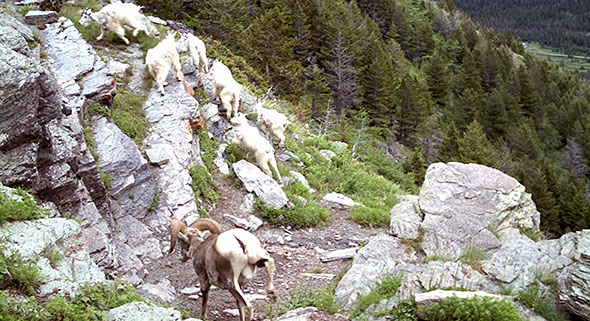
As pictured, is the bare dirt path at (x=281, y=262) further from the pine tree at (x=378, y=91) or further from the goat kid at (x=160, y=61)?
the pine tree at (x=378, y=91)

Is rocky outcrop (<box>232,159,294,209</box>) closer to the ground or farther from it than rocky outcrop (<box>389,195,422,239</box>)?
closer to the ground

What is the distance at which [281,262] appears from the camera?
983 cm

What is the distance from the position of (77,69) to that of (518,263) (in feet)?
35.9

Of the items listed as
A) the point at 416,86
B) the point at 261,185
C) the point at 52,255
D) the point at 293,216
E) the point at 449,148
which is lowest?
the point at 449,148

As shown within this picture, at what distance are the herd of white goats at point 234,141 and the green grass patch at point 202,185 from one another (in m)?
2.05

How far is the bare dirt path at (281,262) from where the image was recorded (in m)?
7.57

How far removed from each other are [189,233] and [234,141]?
23.3ft

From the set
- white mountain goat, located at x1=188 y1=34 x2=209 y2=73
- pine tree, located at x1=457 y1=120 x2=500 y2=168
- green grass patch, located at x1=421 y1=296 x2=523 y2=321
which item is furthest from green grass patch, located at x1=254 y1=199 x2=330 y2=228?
pine tree, located at x1=457 y1=120 x2=500 y2=168

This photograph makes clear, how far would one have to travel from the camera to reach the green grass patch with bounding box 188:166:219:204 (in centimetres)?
1145

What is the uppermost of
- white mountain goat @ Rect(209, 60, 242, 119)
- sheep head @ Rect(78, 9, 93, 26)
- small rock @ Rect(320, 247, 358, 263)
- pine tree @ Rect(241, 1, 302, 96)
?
sheep head @ Rect(78, 9, 93, 26)

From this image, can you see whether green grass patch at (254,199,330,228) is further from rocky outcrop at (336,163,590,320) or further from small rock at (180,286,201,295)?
small rock at (180,286,201,295)

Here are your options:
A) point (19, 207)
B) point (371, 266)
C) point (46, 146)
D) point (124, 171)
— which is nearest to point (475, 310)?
point (371, 266)

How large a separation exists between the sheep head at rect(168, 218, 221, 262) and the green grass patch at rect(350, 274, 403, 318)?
98.1 inches

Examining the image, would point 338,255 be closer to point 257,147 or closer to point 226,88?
point 257,147
